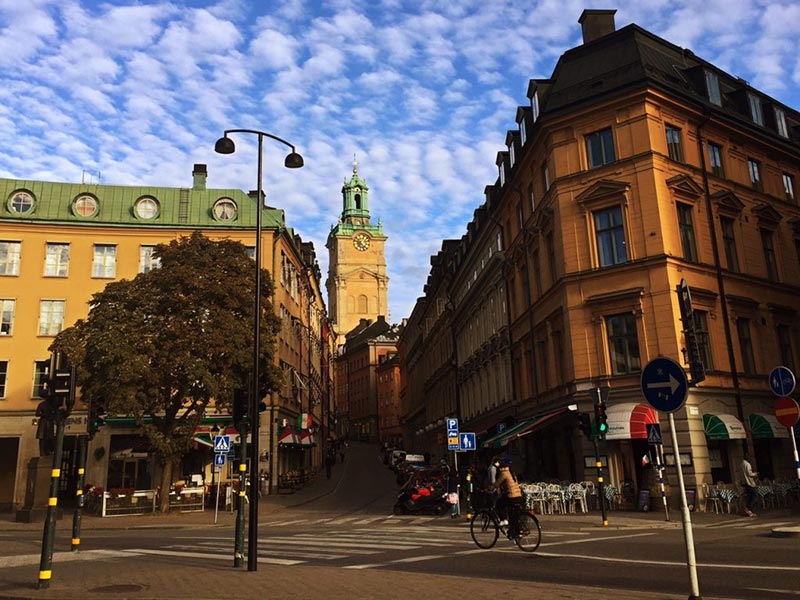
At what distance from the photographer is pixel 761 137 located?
29047 millimetres

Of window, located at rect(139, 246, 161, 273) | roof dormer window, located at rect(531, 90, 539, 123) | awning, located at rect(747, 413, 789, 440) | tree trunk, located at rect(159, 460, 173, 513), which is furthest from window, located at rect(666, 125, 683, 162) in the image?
window, located at rect(139, 246, 161, 273)

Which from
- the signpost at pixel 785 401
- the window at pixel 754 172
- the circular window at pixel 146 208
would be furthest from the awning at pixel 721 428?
the circular window at pixel 146 208

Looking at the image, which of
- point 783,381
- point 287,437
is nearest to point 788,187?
point 783,381

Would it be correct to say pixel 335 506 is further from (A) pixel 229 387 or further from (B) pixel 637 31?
(B) pixel 637 31

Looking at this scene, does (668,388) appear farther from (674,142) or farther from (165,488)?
(165,488)

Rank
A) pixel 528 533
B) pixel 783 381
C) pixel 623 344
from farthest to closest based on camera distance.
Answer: pixel 623 344 < pixel 783 381 < pixel 528 533

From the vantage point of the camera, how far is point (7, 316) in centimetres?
3903

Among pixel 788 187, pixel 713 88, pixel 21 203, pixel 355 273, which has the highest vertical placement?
pixel 355 273

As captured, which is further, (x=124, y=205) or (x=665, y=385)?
(x=124, y=205)

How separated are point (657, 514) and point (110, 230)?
34.2m

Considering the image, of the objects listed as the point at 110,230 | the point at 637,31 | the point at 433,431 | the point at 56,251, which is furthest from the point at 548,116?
the point at 433,431

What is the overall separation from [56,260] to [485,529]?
114 ft

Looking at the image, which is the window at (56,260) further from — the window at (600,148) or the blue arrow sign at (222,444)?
the window at (600,148)

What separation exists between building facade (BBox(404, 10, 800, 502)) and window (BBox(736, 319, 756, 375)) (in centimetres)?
6
